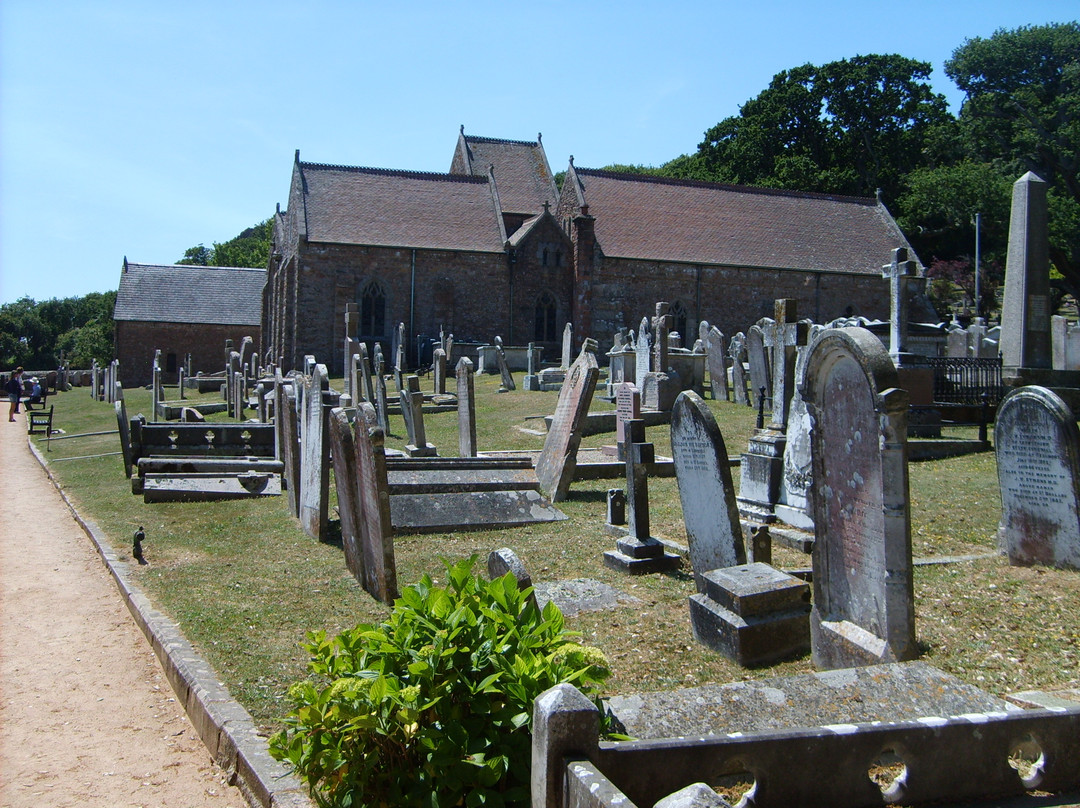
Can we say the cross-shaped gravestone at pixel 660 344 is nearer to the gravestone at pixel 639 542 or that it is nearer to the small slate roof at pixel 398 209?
the gravestone at pixel 639 542

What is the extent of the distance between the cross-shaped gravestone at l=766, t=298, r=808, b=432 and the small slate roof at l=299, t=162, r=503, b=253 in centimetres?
2770

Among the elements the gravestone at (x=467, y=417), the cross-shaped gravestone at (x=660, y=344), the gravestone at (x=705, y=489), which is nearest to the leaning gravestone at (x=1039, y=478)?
the gravestone at (x=705, y=489)

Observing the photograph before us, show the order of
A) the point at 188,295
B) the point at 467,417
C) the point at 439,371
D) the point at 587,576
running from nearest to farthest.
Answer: the point at 587,576
the point at 467,417
the point at 439,371
the point at 188,295

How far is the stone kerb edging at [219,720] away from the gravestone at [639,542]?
3.68 metres

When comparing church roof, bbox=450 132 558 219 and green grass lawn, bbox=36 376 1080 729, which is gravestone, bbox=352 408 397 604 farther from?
church roof, bbox=450 132 558 219

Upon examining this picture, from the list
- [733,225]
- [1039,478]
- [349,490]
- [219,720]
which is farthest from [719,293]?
[219,720]

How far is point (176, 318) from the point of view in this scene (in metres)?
47.2

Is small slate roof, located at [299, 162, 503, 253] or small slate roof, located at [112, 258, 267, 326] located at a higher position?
small slate roof, located at [299, 162, 503, 253]

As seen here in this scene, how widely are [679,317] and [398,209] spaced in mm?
13657

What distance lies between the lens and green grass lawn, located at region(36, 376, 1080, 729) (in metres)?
5.07

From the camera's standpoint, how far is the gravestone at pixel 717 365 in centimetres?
2175

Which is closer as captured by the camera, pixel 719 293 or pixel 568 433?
pixel 568 433

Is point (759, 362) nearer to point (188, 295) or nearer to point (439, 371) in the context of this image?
point (439, 371)

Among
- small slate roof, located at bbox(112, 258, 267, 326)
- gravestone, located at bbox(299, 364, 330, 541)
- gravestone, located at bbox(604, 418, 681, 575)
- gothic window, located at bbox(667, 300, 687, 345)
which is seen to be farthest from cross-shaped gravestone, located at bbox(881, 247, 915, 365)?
small slate roof, located at bbox(112, 258, 267, 326)
